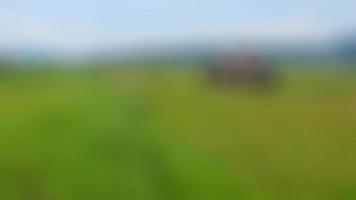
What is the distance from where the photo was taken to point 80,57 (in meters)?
0.95

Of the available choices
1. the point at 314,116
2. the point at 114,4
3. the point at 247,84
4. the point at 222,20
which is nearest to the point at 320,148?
the point at 314,116

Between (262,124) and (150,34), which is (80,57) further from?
(262,124)

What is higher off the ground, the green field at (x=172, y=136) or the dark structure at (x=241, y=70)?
the dark structure at (x=241, y=70)

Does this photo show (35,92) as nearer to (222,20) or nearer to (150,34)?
(150,34)

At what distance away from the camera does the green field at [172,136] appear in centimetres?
94

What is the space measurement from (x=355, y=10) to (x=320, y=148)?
0.22 metres

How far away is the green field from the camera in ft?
3.08

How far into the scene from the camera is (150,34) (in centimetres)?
95

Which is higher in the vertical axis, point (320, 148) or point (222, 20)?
point (222, 20)

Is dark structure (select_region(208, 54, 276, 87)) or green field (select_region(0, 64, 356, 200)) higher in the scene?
dark structure (select_region(208, 54, 276, 87))

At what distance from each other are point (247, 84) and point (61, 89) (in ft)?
0.95

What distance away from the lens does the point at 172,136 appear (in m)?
0.96

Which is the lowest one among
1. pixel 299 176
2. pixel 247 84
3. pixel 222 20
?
pixel 299 176

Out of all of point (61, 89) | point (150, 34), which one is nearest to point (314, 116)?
point (150, 34)
